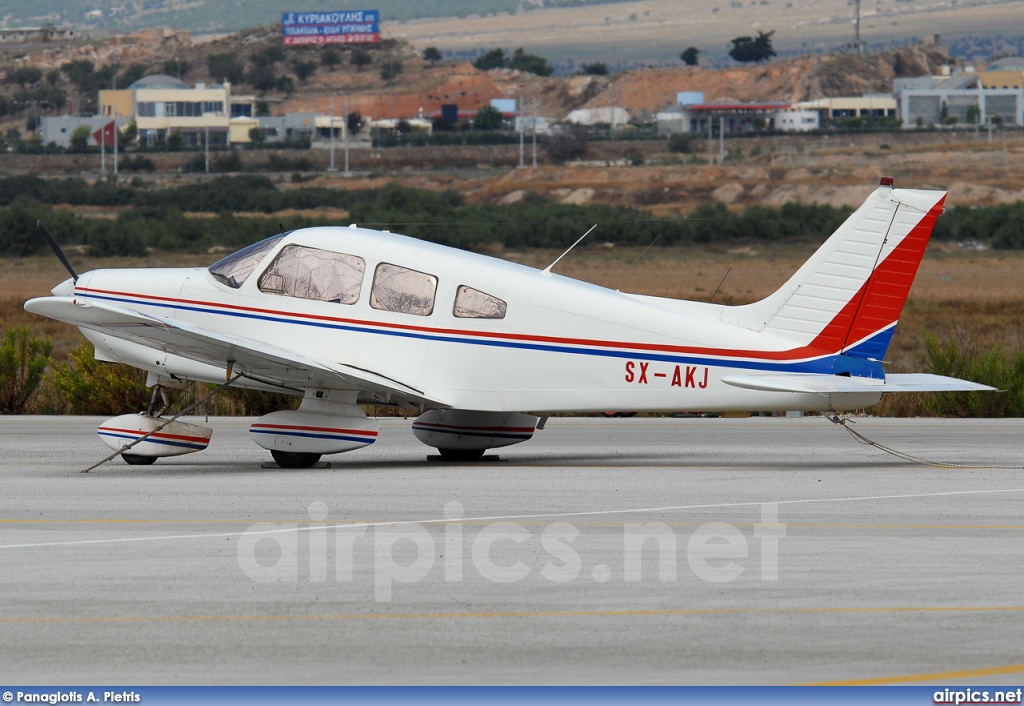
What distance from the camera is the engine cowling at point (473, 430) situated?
15.4 m

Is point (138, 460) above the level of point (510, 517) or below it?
below

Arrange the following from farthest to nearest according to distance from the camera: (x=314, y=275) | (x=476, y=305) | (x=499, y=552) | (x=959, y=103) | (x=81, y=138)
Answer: (x=959, y=103) < (x=81, y=138) < (x=314, y=275) < (x=476, y=305) < (x=499, y=552)

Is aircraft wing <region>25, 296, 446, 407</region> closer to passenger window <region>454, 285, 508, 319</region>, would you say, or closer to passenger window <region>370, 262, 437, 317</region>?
passenger window <region>370, 262, 437, 317</region>

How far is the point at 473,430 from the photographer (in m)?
15.4

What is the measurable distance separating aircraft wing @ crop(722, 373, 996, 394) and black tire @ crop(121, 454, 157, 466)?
5.90 metres

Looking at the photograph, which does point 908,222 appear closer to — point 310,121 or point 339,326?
point 339,326

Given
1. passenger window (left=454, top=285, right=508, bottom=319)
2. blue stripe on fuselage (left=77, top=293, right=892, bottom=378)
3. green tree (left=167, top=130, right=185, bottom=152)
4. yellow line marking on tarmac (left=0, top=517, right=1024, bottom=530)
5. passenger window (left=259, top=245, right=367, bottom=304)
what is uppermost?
green tree (left=167, top=130, right=185, bottom=152)

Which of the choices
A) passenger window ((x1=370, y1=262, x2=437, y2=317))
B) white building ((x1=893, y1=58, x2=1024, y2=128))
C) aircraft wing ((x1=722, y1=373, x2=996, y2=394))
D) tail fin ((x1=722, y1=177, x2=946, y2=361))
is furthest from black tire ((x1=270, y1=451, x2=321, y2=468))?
white building ((x1=893, y1=58, x2=1024, y2=128))

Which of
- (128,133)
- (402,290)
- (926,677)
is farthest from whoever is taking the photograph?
(128,133)

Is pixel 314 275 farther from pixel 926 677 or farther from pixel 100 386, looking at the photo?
pixel 926 677

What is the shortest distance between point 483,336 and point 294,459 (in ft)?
7.56

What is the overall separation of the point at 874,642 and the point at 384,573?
319 cm

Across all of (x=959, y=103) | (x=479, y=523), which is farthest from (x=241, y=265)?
(x=959, y=103)

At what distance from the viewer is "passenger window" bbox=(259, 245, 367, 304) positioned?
48.0ft
